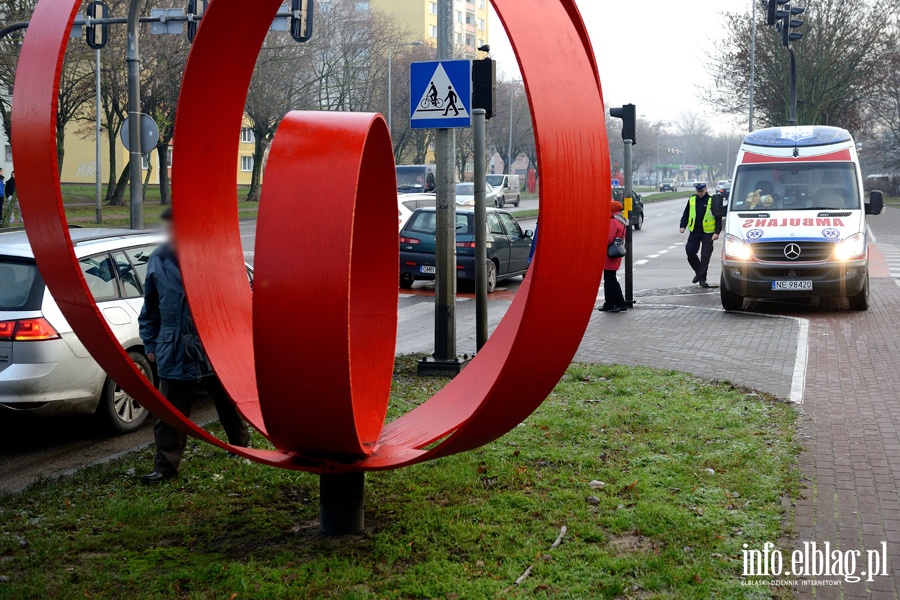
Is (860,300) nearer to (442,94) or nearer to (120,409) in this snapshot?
(442,94)

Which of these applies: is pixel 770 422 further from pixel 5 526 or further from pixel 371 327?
pixel 5 526

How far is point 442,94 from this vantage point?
10.1 m

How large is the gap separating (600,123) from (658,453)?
127 inches

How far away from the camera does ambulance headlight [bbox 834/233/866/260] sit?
581 inches

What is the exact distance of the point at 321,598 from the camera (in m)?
4.50

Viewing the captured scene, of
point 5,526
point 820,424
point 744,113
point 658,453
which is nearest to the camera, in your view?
point 5,526

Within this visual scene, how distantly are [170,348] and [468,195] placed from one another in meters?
34.0

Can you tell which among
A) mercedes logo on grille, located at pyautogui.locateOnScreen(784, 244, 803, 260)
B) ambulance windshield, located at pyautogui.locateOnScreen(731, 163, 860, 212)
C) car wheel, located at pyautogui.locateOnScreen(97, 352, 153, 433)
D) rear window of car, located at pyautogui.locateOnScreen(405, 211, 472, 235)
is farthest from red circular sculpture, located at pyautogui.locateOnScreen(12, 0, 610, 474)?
rear window of car, located at pyautogui.locateOnScreen(405, 211, 472, 235)

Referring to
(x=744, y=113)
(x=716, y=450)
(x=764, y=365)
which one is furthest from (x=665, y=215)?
(x=716, y=450)

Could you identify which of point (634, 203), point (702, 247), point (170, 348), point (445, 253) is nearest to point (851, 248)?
point (702, 247)

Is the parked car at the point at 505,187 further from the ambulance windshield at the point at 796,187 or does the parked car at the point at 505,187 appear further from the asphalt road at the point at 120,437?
the ambulance windshield at the point at 796,187

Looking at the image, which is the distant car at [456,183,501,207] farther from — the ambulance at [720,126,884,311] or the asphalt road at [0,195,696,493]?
the ambulance at [720,126,884,311]

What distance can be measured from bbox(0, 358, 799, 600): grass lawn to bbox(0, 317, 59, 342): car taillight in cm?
111
